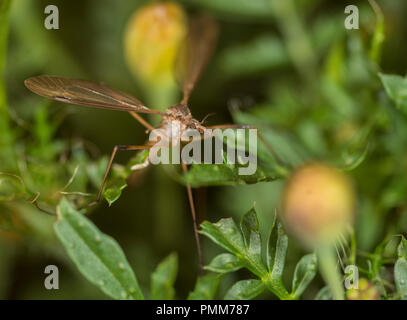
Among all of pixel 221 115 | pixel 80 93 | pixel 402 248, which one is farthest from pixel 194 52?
pixel 402 248

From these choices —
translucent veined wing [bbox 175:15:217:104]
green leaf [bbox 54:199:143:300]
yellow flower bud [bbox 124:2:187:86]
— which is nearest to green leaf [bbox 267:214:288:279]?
green leaf [bbox 54:199:143:300]

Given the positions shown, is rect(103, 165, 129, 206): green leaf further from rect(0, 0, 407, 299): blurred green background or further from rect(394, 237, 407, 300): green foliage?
rect(394, 237, 407, 300): green foliage

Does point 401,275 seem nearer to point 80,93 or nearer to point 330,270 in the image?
point 330,270

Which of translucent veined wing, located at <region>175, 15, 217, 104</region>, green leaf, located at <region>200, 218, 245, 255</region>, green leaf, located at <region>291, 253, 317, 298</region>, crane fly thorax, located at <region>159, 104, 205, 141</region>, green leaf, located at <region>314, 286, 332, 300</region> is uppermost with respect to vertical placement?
translucent veined wing, located at <region>175, 15, 217, 104</region>

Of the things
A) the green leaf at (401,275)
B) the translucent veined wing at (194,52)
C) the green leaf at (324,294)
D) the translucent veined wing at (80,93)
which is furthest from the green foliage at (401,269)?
the translucent veined wing at (194,52)
